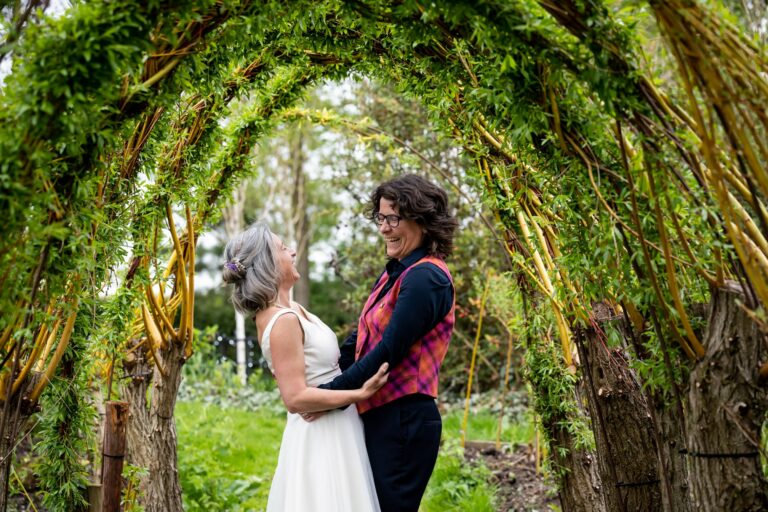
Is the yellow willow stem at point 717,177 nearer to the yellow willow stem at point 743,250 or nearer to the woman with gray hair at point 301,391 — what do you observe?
the yellow willow stem at point 743,250

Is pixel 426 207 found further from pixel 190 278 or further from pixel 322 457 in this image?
pixel 190 278

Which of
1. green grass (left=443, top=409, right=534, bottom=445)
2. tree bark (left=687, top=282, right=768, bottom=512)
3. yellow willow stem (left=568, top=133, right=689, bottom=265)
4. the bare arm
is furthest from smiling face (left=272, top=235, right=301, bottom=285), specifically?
green grass (left=443, top=409, right=534, bottom=445)

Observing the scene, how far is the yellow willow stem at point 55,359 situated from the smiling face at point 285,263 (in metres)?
0.74

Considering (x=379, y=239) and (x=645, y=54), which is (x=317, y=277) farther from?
(x=645, y=54)

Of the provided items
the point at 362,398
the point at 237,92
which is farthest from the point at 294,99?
the point at 362,398

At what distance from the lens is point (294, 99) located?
3.48 meters

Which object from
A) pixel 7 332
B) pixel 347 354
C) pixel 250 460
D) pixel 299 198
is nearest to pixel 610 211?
pixel 347 354

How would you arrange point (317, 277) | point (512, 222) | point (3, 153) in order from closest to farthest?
point (3, 153), point (512, 222), point (317, 277)

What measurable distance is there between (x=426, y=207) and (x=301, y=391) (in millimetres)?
783

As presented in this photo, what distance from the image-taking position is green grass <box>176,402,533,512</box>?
178 inches

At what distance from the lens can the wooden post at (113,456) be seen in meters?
2.88

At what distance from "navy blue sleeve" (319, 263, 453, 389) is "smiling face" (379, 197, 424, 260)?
16 centimetres

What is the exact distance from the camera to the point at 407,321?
2389 millimetres

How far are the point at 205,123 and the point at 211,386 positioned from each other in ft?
18.3
